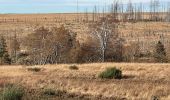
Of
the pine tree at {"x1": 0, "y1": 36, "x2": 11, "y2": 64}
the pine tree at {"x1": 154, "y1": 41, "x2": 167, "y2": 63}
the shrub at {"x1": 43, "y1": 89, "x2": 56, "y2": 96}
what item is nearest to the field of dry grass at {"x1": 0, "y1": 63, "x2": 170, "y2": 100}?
the shrub at {"x1": 43, "y1": 89, "x2": 56, "y2": 96}

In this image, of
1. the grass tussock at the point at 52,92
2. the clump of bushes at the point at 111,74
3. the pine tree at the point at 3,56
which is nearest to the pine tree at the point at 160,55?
the pine tree at the point at 3,56

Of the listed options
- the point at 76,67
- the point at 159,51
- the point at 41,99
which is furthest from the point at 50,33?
the point at 41,99

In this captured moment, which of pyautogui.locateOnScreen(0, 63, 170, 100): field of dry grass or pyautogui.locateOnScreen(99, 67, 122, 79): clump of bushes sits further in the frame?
pyautogui.locateOnScreen(99, 67, 122, 79): clump of bushes

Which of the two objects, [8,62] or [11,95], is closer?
[11,95]

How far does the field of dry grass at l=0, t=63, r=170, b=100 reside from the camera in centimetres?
2183

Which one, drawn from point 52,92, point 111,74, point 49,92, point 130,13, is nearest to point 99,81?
point 111,74

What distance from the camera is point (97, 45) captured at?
166 ft

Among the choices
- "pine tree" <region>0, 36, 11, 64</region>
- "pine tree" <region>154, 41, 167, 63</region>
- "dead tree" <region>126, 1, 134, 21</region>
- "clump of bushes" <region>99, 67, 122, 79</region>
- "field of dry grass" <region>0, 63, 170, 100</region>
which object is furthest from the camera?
"dead tree" <region>126, 1, 134, 21</region>

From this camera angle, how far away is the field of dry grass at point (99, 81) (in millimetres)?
21828

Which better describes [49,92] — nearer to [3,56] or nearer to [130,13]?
[3,56]

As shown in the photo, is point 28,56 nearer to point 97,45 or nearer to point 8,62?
point 8,62

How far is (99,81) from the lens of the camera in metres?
26.1

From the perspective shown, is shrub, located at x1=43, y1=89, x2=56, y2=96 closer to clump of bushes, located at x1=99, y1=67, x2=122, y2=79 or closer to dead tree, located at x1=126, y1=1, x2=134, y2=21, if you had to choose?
clump of bushes, located at x1=99, y1=67, x2=122, y2=79

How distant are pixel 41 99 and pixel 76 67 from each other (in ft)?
48.7
